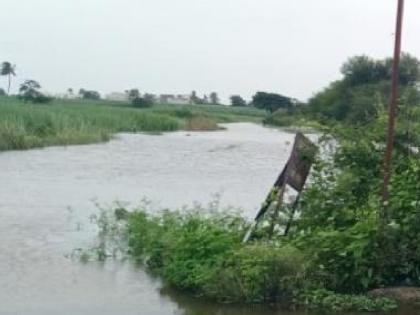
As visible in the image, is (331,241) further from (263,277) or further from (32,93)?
(32,93)

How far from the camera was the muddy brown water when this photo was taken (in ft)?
28.2

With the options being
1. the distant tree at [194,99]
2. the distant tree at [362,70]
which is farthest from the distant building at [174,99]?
the distant tree at [362,70]

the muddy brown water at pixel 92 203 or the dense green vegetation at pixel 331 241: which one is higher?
the dense green vegetation at pixel 331 241

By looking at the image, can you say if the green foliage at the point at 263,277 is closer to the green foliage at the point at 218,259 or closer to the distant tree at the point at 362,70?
the green foliage at the point at 218,259

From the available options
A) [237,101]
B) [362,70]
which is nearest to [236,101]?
[237,101]

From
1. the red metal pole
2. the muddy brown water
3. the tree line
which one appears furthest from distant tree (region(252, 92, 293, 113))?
the red metal pole

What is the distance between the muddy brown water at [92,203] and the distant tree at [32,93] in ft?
A: 131

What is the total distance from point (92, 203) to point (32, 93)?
67.0m

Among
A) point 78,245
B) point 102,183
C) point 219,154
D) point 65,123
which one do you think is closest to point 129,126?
point 65,123

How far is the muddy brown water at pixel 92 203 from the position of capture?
8.59 metres

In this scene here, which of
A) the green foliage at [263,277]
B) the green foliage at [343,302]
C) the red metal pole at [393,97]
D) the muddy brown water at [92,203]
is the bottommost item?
the muddy brown water at [92,203]

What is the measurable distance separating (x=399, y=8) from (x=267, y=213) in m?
2.70

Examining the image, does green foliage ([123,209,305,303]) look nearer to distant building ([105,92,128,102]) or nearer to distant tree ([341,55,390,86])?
distant tree ([341,55,390,86])

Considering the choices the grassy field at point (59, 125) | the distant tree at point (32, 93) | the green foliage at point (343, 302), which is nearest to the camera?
the green foliage at point (343, 302)
